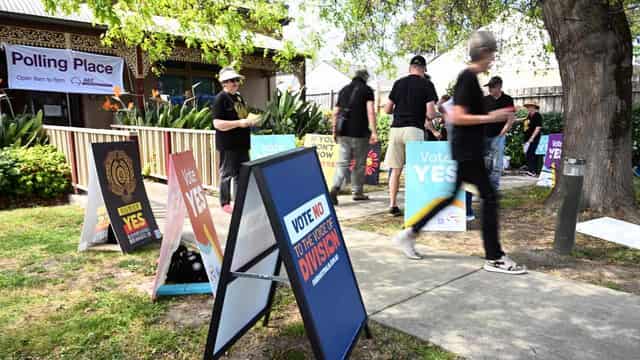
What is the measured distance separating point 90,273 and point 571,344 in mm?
3742

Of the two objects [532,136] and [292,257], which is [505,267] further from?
[532,136]

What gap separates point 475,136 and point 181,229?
2.41m

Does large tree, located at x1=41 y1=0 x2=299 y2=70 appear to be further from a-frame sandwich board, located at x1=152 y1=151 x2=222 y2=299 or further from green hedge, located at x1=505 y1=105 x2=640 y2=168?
green hedge, located at x1=505 y1=105 x2=640 y2=168

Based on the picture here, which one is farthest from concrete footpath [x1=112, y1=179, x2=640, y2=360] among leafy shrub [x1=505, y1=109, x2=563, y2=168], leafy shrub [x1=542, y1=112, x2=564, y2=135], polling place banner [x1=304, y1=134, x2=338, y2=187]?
leafy shrub [x1=542, y1=112, x2=564, y2=135]

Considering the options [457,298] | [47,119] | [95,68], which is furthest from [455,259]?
[47,119]

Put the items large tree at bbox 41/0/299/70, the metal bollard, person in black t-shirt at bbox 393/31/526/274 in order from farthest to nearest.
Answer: large tree at bbox 41/0/299/70, the metal bollard, person in black t-shirt at bbox 393/31/526/274

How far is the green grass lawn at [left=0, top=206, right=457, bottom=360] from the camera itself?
2826mm

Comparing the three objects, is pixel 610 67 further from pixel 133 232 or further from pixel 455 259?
pixel 133 232

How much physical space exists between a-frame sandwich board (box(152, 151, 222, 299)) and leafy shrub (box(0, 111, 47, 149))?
6.47m

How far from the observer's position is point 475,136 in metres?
3.86

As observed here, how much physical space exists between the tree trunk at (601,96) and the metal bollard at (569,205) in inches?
47.4

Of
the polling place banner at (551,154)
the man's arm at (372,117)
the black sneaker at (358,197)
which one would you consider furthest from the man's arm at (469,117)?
the polling place banner at (551,154)

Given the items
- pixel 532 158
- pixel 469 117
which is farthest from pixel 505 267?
pixel 532 158

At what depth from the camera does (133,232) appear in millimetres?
4926
